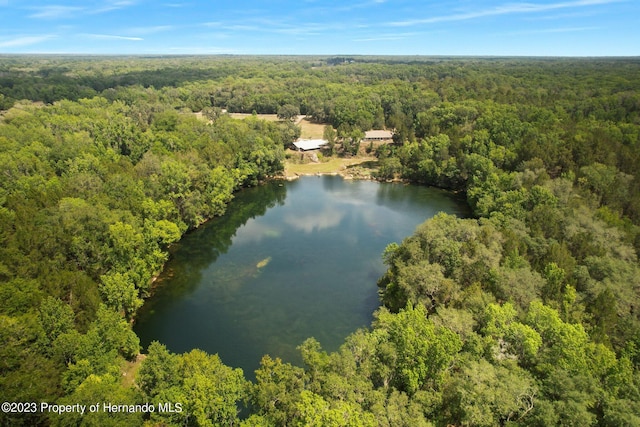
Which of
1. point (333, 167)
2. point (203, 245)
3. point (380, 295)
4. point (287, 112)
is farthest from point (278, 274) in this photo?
point (287, 112)

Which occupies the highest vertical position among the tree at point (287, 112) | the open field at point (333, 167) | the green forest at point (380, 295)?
the tree at point (287, 112)

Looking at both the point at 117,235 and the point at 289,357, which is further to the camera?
the point at 117,235

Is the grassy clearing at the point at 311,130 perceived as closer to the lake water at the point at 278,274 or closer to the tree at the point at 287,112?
the tree at the point at 287,112

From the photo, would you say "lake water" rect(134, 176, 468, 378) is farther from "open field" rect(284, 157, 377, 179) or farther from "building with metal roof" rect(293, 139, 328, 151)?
"building with metal roof" rect(293, 139, 328, 151)

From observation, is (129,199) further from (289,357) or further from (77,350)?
(289,357)

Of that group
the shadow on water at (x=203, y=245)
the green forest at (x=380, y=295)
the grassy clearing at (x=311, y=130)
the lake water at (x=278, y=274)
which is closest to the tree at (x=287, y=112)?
the grassy clearing at (x=311, y=130)

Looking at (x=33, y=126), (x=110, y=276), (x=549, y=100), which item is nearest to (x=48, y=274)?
(x=110, y=276)
